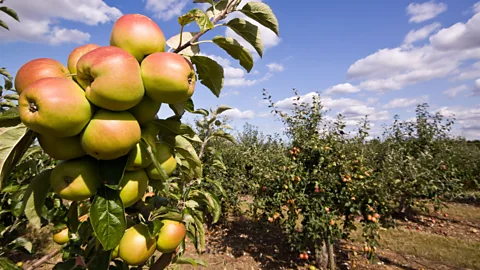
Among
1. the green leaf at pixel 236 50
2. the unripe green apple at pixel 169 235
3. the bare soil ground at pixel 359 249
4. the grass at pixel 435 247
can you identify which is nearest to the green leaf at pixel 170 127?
the green leaf at pixel 236 50

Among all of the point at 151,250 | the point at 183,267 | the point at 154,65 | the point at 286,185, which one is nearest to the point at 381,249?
the point at 286,185

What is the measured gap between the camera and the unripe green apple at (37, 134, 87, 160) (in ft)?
2.23

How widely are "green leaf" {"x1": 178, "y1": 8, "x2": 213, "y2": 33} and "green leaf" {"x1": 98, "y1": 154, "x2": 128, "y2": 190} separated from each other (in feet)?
1.55

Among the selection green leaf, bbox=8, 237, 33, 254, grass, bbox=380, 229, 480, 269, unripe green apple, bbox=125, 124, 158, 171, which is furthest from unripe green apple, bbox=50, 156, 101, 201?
grass, bbox=380, 229, 480, 269

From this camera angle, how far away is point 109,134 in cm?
66

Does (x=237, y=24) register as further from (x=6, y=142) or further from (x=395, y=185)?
(x=395, y=185)

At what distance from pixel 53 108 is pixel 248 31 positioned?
0.67 m

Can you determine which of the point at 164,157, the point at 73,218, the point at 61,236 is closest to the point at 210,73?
the point at 164,157

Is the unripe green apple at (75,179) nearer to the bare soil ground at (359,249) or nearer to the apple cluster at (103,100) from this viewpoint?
the apple cluster at (103,100)

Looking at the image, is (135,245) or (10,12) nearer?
(135,245)

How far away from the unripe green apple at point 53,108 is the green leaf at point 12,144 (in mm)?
127

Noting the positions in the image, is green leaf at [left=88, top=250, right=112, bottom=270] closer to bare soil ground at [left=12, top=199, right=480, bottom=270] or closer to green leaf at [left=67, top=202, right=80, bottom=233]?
green leaf at [left=67, top=202, right=80, bottom=233]

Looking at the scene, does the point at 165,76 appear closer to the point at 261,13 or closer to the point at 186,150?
the point at 186,150

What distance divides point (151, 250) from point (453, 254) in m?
7.90
